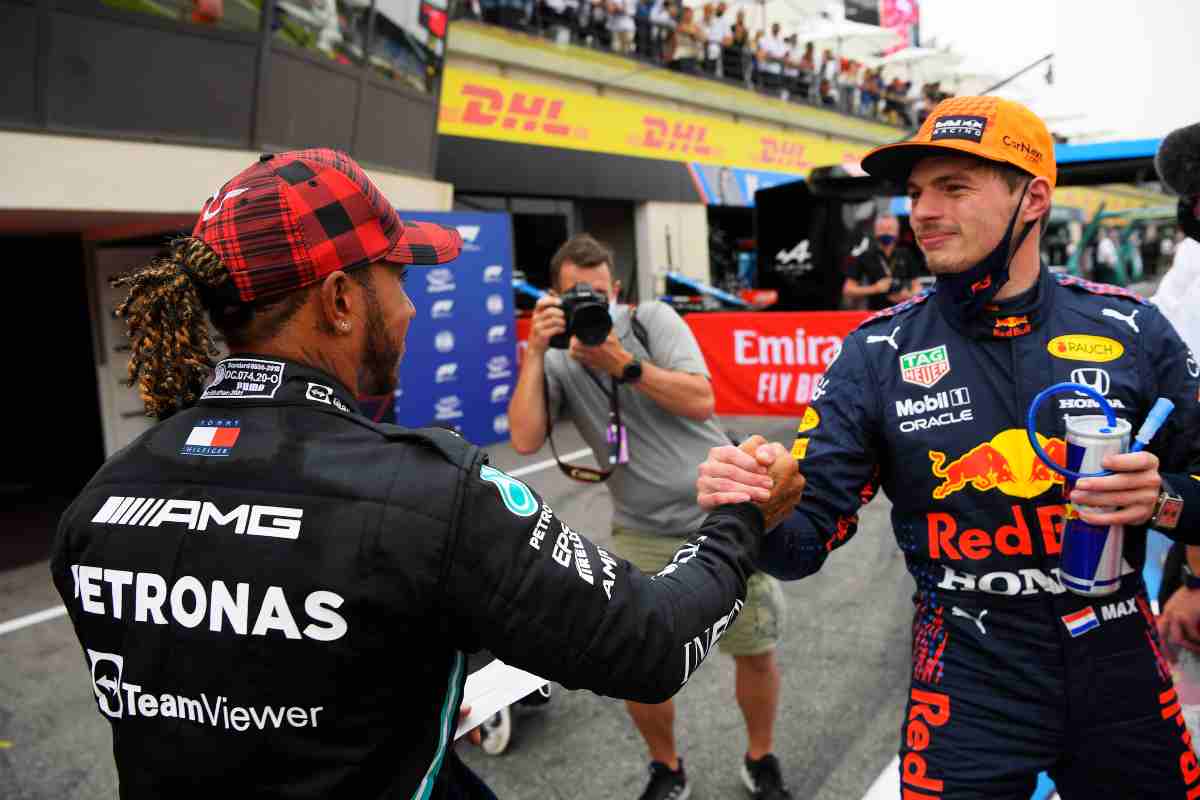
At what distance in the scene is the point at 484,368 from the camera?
10172 mm

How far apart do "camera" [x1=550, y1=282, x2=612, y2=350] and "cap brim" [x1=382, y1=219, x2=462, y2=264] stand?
1344 millimetres

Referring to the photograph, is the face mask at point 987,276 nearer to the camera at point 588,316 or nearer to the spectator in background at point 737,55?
the camera at point 588,316

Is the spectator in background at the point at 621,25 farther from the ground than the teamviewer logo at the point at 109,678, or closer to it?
farther from the ground

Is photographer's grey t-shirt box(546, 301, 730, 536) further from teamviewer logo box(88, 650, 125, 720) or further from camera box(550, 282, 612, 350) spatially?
teamviewer logo box(88, 650, 125, 720)

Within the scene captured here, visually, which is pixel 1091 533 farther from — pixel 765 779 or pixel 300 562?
pixel 765 779

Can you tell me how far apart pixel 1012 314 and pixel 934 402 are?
0.87ft

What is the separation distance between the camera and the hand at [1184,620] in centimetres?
206

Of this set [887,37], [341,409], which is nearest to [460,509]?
[341,409]

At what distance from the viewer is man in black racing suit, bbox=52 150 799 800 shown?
1.11 metres

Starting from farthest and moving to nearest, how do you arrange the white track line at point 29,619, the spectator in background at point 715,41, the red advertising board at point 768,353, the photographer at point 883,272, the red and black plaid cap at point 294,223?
the spectator in background at point 715,41, the photographer at point 883,272, the red advertising board at point 768,353, the white track line at point 29,619, the red and black plaid cap at point 294,223

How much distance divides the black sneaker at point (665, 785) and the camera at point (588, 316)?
1509 millimetres

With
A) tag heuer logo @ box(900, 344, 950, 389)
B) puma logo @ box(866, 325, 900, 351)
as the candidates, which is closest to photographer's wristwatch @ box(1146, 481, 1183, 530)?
tag heuer logo @ box(900, 344, 950, 389)

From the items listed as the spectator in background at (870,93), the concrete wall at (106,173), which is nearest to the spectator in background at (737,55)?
the spectator in background at (870,93)

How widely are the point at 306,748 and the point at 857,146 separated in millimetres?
33538
